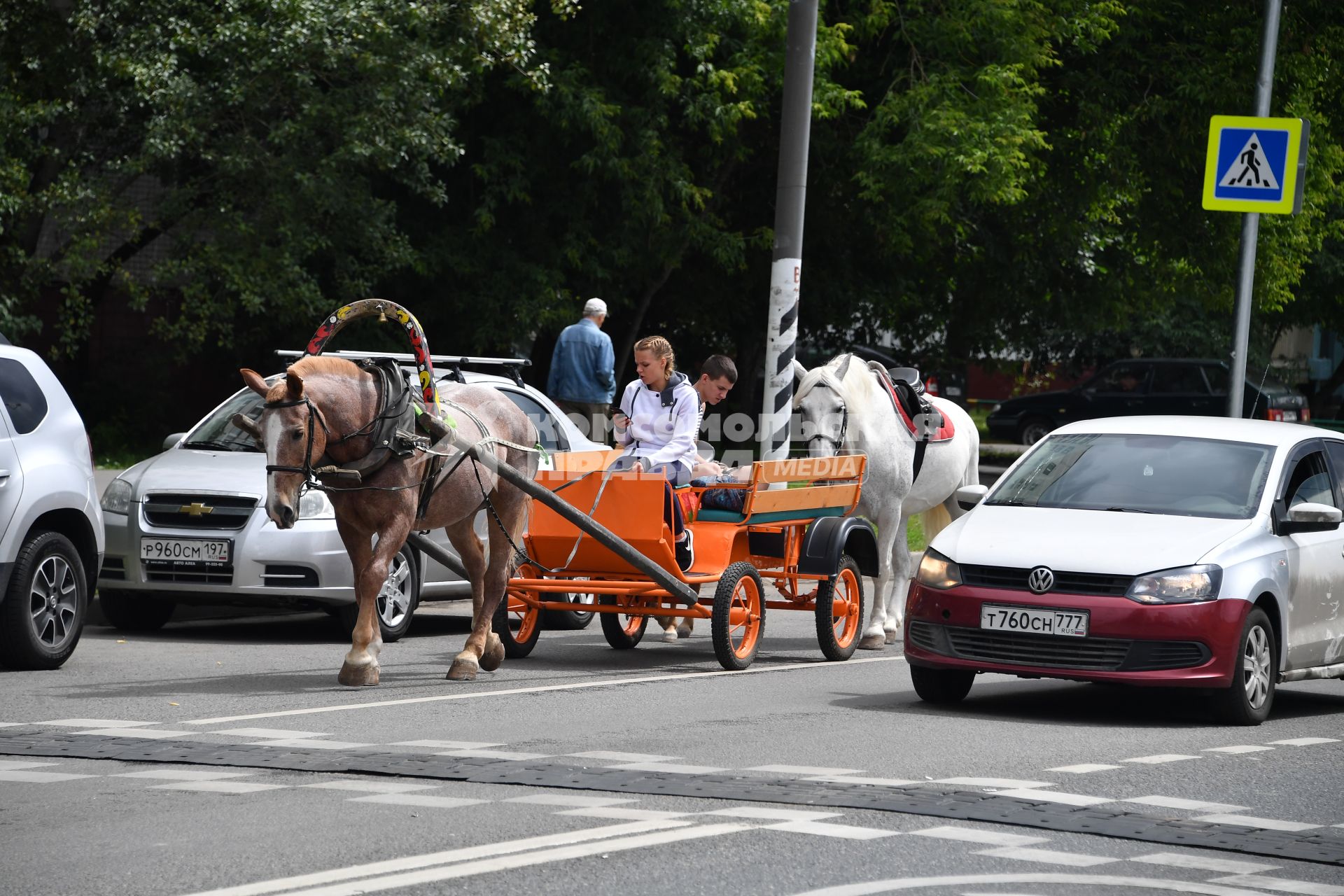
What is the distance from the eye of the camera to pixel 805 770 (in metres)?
8.13

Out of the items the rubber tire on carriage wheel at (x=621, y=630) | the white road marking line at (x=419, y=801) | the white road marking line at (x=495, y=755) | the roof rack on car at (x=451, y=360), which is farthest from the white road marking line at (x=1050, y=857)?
the rubber tire on carriage wheel at (x=621, y=630)

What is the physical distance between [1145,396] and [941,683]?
34.7 m

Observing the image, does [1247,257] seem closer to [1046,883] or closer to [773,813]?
[773,813]

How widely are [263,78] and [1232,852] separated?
15627 mm

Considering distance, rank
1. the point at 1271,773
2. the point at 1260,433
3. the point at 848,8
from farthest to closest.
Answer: the point at 848,8 < the point at 1260,433 < the point at 1271,773

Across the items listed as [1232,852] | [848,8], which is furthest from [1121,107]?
[1232,852]

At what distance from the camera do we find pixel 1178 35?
3108cm

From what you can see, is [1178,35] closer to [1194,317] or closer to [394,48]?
[394,48]

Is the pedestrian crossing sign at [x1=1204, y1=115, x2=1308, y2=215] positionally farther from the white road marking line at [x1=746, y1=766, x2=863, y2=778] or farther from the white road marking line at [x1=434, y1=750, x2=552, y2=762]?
the white road marking line at [x1=434, y1=750, x2=552, y2=762]

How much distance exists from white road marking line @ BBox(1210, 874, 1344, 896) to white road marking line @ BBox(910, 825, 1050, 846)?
0.70 m

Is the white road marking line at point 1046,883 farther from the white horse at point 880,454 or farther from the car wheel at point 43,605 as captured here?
the white horse at point 880,454

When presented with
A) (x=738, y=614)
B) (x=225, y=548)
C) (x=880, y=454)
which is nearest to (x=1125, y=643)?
(x=738, y=614)

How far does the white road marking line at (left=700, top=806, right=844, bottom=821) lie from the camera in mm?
7035

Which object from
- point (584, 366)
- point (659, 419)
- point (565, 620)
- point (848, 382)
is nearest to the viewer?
point (659, 419)
